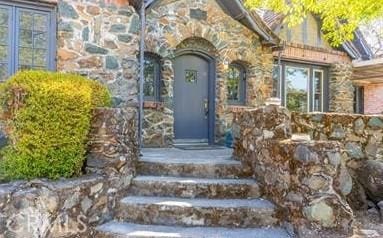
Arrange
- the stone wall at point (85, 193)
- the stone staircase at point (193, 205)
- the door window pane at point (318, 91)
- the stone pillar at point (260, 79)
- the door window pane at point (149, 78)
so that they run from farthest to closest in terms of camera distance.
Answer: the door window pane at point (318, 91)
the stone pillar at point (260, 79)
the door window pane at point (149, 78)
the stone staircase at point (193, 205)
the stone wall at point (85, 193)

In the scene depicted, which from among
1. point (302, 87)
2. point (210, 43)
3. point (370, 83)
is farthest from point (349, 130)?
point (370, 83)

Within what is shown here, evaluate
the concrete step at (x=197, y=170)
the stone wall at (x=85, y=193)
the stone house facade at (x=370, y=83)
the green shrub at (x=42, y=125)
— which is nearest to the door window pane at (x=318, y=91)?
the stone house facade at (x=370, y=83)

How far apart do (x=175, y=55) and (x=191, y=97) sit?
1.05 m

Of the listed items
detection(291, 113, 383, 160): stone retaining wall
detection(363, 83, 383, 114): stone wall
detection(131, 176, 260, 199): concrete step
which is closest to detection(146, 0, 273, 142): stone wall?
detection(131, 176, 260, 199): concrete step

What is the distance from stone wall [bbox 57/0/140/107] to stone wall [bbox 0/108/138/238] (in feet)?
4.93

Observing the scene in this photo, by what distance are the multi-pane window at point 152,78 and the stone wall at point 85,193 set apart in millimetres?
3027

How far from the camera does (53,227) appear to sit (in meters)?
3.83

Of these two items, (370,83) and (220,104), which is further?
(370,83)

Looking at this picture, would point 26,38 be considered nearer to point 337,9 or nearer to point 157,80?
point 157,80

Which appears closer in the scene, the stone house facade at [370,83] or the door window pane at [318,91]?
the door window pane at [318,91]

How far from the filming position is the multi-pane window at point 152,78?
7877 millimetres

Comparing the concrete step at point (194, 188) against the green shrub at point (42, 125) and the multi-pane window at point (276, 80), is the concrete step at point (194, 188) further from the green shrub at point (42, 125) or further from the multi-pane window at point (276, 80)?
the multi-pane window at point (276, 80)

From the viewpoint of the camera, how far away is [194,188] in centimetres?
464

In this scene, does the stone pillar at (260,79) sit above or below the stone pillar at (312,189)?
above
